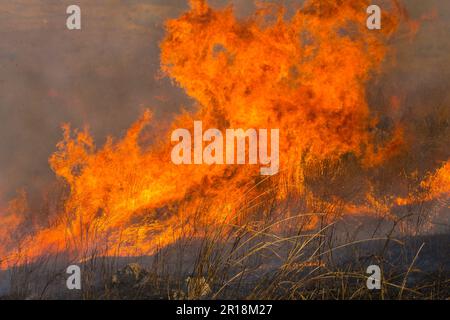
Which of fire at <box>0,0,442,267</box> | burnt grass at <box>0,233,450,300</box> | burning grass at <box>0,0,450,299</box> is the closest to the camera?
burnt grass at <box>0,233,450,300</box>

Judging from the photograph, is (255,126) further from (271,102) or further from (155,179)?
(155,179)

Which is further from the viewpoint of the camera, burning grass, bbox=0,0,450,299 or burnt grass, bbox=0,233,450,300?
burning grass, bbox=0,0,450,299

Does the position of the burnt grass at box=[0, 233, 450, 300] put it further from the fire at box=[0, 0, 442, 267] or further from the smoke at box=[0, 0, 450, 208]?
the smoke at box=[0, 0, 450, 208]

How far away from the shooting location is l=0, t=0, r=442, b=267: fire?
6.34m

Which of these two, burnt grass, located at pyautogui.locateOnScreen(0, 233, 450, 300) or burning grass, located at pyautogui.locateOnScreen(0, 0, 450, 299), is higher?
burning grass, located at pyautogui.locateOnScreen(0, 0, 450, 299)

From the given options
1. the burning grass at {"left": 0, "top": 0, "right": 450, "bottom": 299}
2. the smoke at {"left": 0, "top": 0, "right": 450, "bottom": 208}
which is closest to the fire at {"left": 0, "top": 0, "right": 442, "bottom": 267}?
the burning grass at {"left": 0, "top": 0, "right": 450, "bottom": 299}

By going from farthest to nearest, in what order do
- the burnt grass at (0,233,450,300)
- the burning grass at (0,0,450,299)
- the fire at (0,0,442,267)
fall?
the fire at (0,0,442,267) → the burning grass at (0,0,450,299) → the burnt grass at (0,233,450,300)

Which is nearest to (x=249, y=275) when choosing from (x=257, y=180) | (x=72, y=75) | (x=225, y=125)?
(x=257, y=180)

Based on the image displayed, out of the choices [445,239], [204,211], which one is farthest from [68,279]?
[445,239]

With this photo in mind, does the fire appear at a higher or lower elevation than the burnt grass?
higher

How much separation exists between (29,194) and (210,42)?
A: 8.30 feet

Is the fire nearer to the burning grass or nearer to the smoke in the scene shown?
the burning grass

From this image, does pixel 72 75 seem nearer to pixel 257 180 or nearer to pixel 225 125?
pixel 225 125
